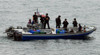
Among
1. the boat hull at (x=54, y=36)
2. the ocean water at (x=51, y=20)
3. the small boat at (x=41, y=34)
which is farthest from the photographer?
the boat hull at (x=54, y=36)

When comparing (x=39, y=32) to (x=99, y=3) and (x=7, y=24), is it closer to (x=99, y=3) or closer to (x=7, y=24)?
(x=7, y=24)

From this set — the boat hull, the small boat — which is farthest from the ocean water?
the small boat

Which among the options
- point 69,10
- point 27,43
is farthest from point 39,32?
point 69,10

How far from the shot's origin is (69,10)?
9012cm

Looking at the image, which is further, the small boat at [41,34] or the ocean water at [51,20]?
the small boat at [41,34]

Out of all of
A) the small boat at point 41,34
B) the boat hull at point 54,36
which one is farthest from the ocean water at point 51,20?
the small boat at point 41,34

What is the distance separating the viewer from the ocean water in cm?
5475

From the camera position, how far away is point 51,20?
7819cm

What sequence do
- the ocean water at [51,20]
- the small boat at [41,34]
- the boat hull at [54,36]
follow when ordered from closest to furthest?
the ocean water at [51,20]
the small boat at [41,34]
the boat hull at [54,36]

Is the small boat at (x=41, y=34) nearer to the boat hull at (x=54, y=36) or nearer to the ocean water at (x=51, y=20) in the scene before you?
the boat hull at (x=54, y=36)

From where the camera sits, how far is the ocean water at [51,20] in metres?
54.8

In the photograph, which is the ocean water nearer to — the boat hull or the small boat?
the boat hull

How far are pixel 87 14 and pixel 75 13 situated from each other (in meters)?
2.33

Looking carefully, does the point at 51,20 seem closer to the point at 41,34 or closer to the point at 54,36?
the point at 54,36
